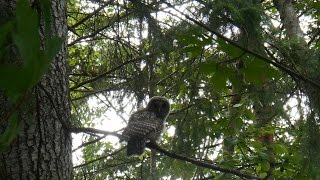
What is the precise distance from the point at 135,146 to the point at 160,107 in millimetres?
1032

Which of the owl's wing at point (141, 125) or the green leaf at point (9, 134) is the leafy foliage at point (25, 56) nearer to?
the green leaf at point (9, 134)

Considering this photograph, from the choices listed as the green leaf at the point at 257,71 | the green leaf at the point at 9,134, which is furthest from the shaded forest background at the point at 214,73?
the green leaf at the point at 9,134

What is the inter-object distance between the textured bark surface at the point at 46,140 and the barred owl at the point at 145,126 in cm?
132

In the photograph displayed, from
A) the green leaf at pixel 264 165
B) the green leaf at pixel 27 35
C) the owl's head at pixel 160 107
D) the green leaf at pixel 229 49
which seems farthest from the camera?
the owl's head at pixel 160 107

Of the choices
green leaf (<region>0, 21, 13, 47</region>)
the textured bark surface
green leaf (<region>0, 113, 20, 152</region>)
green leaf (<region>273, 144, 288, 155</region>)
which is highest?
green leaf (<region>273, 144, 288, 155</region>)

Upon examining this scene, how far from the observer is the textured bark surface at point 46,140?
2281 mm

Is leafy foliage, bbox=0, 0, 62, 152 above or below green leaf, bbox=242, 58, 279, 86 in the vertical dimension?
below

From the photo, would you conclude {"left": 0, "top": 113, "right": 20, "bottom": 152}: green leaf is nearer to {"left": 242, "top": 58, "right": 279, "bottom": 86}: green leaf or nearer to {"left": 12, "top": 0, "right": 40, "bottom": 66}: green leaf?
{"left": 12, "top": 0, "right": 40, "bottom": 66}: green leaf

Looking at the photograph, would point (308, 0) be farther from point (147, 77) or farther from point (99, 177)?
point (99, 177)

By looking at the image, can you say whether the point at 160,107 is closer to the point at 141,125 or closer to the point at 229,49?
the point at 141,125

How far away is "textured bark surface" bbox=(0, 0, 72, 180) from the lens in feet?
7.48

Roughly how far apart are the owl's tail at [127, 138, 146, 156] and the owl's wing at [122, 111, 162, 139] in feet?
0.15

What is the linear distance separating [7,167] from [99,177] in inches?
161

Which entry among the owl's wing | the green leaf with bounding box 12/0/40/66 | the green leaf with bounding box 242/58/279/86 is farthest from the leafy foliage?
the owl's wing
